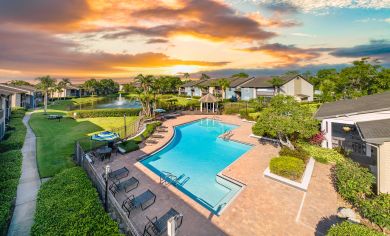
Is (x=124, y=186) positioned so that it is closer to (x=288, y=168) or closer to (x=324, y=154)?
(x=288, y=168)

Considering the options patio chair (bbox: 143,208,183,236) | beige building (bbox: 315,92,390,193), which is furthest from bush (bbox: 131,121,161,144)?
beige building (bbox: 315,92,390,193)

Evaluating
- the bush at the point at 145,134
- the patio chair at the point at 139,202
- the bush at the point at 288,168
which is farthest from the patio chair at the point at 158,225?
the bush at the point at 145,134

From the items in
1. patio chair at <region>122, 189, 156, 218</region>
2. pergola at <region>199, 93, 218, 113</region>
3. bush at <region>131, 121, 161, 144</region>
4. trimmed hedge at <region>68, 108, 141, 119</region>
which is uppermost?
pergola at <region>199, 93, 218, 113</region>

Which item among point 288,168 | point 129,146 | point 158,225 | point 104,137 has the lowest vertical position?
point 158,225

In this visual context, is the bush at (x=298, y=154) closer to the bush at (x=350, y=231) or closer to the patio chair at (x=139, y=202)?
the bush at (x=350, y=231)

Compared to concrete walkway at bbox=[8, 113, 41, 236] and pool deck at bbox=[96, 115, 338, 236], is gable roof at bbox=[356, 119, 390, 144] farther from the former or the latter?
concrete walkway at bbox=[8, 113, 41, 236]

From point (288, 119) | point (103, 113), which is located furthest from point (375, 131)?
point (103, 113)

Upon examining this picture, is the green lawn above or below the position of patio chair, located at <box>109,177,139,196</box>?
above
